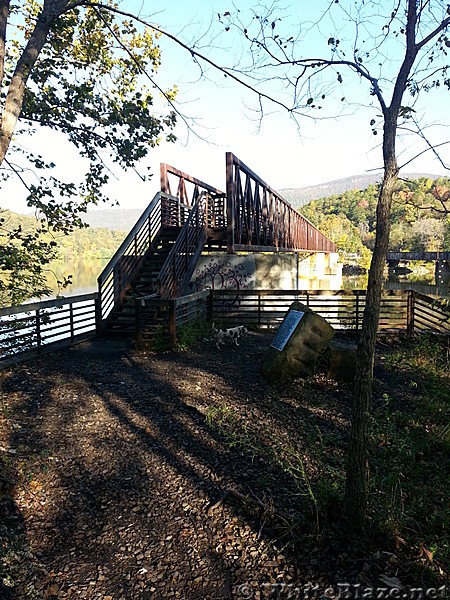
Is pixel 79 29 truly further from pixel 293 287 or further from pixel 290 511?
pixel 293 287

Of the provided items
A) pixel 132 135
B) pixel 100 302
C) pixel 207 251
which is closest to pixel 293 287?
pixel 207 251

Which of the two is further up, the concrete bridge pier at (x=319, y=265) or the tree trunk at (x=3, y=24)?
the tree trunk at (x=3, y=24)

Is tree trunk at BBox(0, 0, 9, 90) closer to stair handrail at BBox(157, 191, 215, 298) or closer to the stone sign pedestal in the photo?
stair handrail at BBox(157, 191, 215, 298)

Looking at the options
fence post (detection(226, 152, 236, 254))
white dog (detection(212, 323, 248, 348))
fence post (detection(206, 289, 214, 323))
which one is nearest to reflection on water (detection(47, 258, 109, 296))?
white dog (detection(212, 323, 248, 348))

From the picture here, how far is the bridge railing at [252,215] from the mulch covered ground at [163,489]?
10698 millimetres

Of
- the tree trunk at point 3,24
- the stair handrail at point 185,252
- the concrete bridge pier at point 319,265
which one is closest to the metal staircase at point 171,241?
the stair handrail at point 185,252

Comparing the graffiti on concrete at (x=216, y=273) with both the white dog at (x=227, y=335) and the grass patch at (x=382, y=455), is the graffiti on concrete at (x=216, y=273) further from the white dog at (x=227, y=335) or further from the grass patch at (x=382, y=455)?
the grass patch at (x=382, y=455)

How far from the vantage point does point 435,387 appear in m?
7.43

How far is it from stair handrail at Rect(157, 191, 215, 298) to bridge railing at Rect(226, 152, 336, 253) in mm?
1168

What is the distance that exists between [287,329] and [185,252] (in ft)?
23.7

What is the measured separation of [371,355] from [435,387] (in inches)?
204

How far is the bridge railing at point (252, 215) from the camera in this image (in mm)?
16891

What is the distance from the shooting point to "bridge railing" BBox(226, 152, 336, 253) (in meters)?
16.9

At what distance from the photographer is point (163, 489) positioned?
4.20 m
